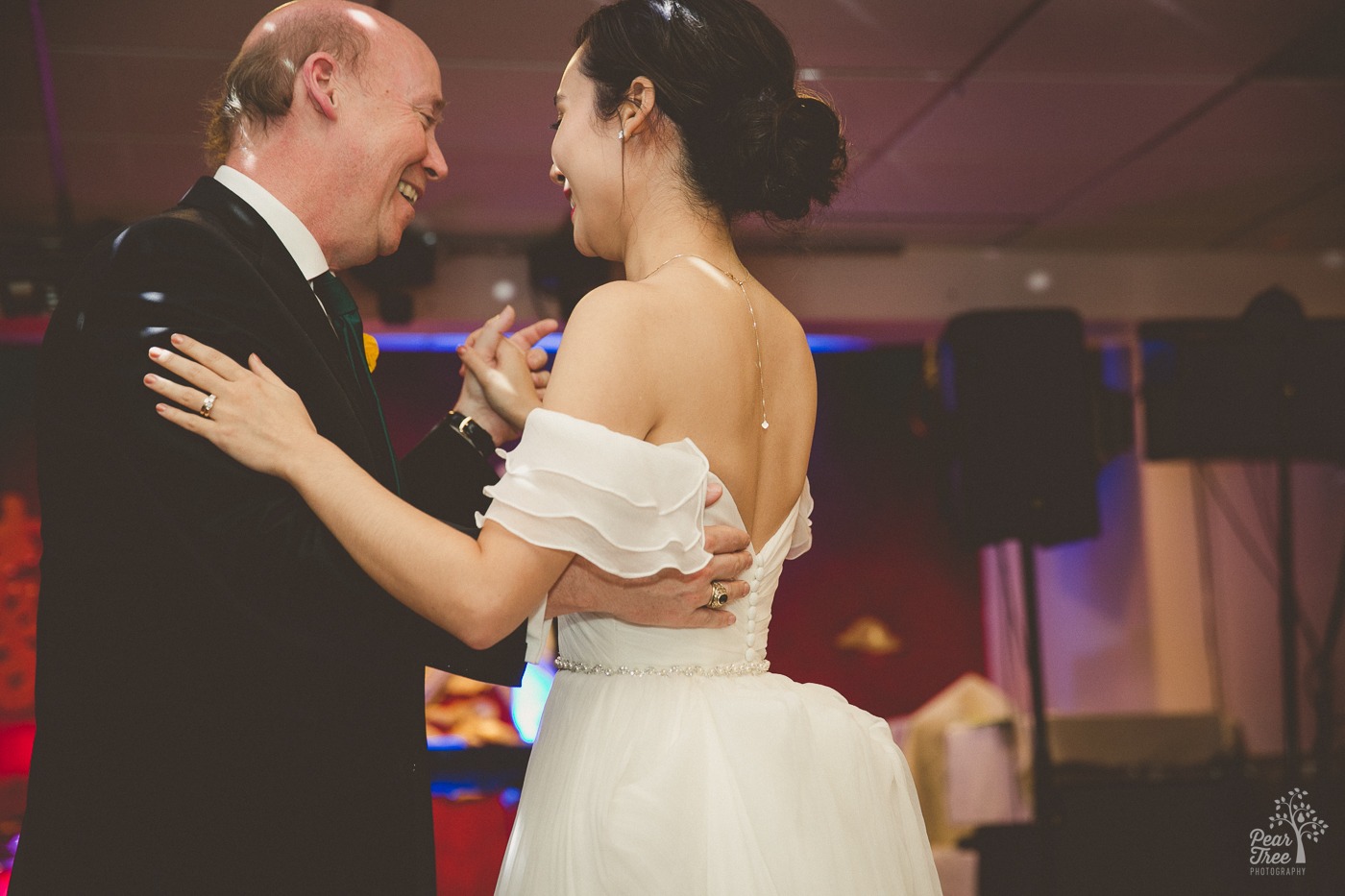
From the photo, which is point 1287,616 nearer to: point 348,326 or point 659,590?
point 659,590

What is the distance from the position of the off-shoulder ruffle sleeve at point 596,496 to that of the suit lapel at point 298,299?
0.23 meters

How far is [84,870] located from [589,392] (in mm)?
789

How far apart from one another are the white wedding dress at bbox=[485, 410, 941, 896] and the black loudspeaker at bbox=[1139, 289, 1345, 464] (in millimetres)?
4097

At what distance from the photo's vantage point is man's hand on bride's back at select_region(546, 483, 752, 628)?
1.48 meters

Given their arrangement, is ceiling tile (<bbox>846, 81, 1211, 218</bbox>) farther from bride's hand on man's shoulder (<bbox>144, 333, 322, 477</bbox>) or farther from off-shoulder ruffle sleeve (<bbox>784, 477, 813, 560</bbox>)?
bride's hand on man's shoulder (<bbox>144, 333, 322, 477</bbox>)

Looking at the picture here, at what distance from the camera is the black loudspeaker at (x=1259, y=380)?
500cm

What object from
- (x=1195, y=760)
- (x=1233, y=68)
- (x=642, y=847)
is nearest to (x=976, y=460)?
(x=1233, y=68)

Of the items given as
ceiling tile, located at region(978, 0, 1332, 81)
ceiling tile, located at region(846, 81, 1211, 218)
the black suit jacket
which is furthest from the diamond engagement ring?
ceiling tile, located at region(846, 81, 1211, 218)

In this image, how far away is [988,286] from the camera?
20.5 ft

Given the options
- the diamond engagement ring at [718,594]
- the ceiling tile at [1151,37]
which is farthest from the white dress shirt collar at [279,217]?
the ceiling tile at [1151,37]

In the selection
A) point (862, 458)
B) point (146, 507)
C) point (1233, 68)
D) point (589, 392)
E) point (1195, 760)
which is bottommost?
point (1195, 760)

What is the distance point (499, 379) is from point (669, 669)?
506 mm

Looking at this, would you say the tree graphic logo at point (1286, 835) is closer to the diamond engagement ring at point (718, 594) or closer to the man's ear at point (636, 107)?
the diamond engagement ring at point (718, 594)

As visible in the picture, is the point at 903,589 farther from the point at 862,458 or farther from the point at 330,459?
the point at 330,459
